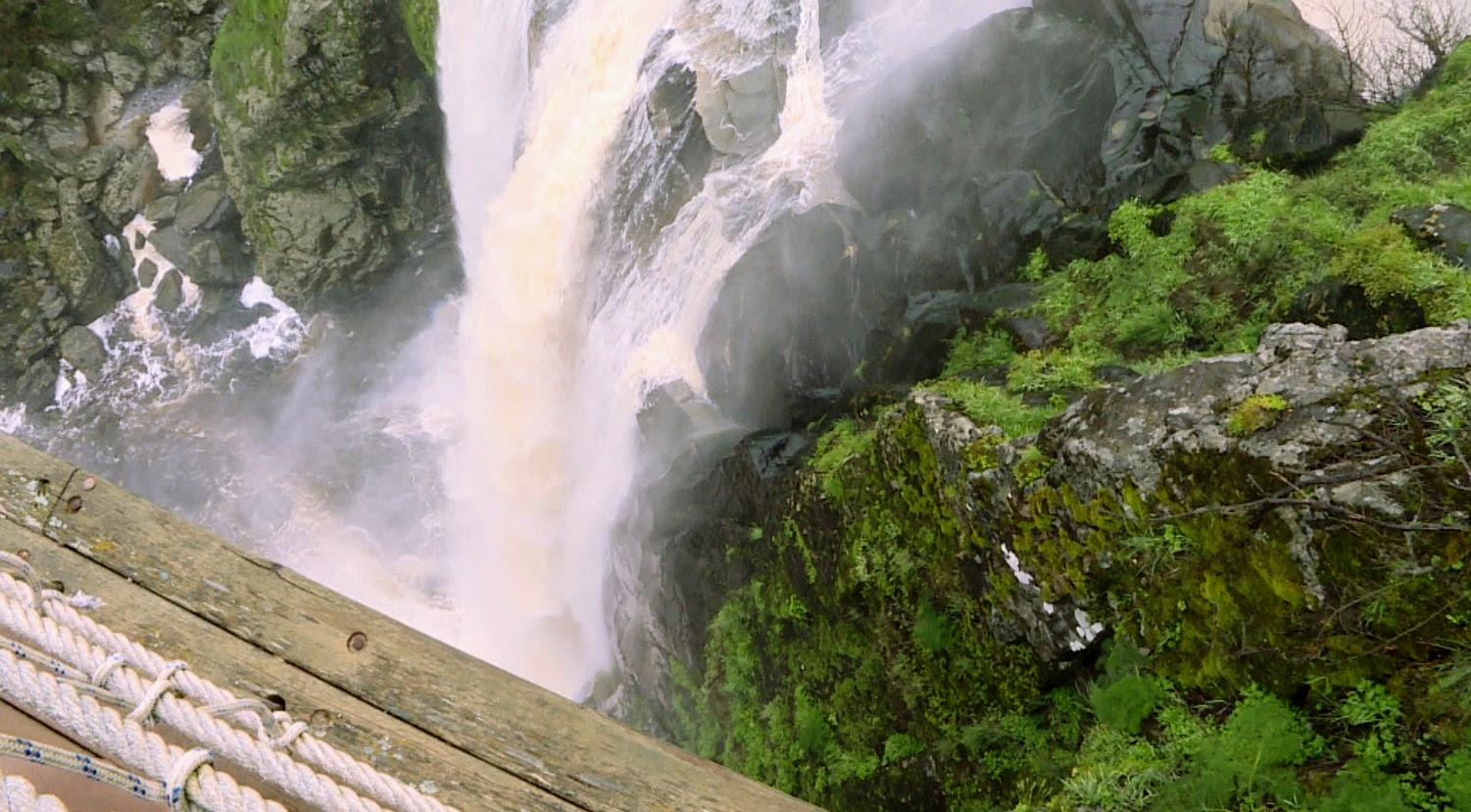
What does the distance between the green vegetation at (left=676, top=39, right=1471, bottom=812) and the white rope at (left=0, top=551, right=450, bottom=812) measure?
312 centimetres

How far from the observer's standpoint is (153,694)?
132cm

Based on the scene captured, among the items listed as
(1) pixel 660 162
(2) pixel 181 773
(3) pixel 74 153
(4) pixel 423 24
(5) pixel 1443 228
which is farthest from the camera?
(3) pixel 74 153

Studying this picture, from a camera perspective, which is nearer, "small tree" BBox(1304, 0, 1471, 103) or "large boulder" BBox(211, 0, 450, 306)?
"small tree" BBox(1304, 0, 1471, 103)

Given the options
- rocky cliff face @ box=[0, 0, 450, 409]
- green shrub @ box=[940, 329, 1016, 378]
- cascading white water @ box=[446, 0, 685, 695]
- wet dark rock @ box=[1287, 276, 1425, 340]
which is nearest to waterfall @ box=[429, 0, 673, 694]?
cascading white water @ box=[446, 0, 685, 695]

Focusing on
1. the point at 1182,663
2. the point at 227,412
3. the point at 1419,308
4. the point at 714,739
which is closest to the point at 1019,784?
the point at 1182,663

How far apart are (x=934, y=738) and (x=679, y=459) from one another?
433 centimetres

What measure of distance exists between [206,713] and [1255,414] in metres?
4.04

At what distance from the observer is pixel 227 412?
1734 centimetres

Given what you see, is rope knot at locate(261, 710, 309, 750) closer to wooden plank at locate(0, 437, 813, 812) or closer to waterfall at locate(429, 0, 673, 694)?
wooden plank at locate(0, 437, 813, 812)

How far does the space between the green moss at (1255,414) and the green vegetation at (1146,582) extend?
11mm

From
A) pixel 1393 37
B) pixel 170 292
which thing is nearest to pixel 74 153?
pixel 170 292

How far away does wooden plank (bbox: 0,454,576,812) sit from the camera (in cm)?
157

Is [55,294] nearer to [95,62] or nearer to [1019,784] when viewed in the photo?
[95,62]

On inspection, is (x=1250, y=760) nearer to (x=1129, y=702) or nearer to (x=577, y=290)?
(x=1129, y=702)
